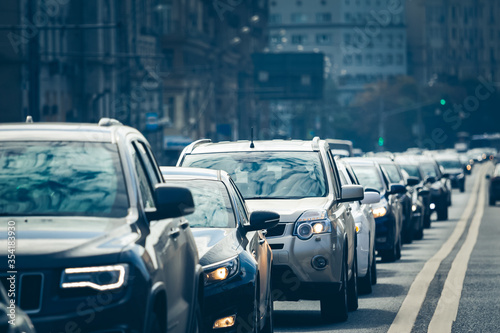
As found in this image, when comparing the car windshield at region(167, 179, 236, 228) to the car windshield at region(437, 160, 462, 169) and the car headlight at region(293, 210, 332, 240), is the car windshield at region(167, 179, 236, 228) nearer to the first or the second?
the car headlight at region(293, 210, 332, 240)

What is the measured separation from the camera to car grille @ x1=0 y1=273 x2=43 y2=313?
217 inches

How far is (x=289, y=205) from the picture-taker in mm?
12477

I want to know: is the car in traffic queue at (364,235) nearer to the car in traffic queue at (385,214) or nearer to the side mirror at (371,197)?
the side mirror at (371,197)

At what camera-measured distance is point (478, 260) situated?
2009 cm

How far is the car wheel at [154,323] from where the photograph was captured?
19.5ft

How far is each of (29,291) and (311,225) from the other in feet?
21.7

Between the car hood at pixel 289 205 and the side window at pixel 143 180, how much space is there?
5068mm

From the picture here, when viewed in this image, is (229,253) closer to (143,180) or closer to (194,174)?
(194,174)

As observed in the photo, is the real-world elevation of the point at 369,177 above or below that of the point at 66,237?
below

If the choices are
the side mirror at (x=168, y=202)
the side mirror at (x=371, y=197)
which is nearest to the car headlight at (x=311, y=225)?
the side mirror at (x=371, y=197)

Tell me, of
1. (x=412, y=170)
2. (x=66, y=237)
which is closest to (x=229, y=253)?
(x=66, y=237)

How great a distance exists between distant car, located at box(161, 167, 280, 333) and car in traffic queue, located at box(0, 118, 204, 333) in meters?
1.29

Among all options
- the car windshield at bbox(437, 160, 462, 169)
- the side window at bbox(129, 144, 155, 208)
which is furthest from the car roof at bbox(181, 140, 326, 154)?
the car windshield at bbox(437, 160, 462, 169)

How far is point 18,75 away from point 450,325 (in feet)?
139
